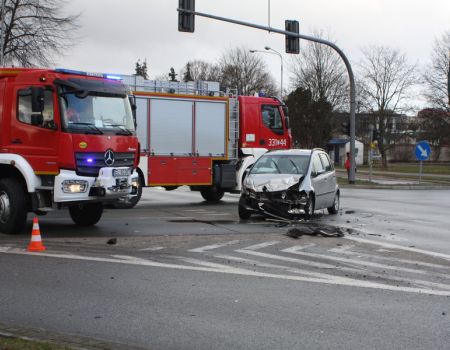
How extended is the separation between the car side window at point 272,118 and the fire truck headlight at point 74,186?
948 centimetres

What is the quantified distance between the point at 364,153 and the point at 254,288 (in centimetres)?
7551

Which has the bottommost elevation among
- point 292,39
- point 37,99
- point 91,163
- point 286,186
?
point 286,186

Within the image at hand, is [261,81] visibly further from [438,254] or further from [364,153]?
[438,254]

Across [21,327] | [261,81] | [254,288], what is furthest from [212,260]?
[261,81]

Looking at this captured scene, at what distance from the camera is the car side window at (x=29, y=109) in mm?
9992

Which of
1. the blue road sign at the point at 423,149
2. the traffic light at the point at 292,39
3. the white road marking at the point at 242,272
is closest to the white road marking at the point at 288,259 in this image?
the white road marking at the point at 242,272

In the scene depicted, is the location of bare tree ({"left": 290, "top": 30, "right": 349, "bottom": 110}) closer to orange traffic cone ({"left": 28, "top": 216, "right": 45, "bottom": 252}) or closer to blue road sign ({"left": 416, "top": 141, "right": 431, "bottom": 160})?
blue road sign ({"left": 416, "top": 141, "right": 431, "bottom": 160})

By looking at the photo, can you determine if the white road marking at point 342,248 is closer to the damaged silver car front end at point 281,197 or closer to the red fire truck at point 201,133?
the damaged silver car front end at point 281,197

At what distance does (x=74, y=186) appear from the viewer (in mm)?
9906

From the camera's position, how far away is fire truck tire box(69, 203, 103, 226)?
39.4ft

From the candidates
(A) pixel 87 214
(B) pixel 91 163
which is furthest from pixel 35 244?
(A) pixel 87 214

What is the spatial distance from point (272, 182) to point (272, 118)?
6.09m

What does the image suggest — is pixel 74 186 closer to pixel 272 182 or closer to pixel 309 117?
pixel 272 182

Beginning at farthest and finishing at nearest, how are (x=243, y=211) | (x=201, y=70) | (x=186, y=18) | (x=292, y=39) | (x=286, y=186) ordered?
(x=201, y=70) < (x=292, y=39) < (x=186, y=18) < (x=243, y=211) < (x=286, y=186)
